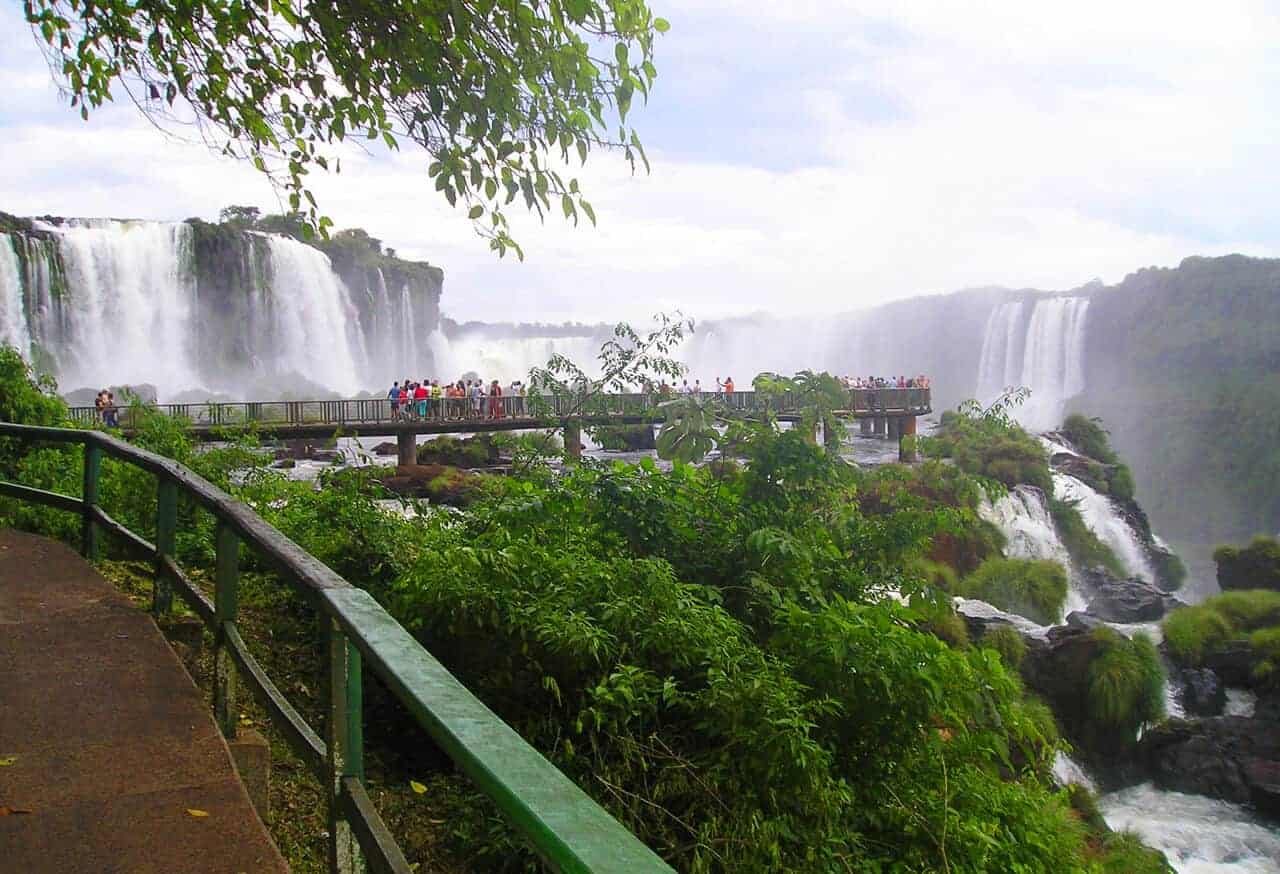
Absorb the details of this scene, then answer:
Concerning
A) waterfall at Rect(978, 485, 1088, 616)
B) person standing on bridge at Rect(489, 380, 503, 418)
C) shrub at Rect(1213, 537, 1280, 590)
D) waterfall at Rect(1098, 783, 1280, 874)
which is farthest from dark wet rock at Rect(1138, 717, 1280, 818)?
person standing on bridge at Rect(489, 380, 503, 418)

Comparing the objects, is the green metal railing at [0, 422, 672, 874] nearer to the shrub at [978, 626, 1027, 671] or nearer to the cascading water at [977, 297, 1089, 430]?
the shrub at [978, 626, 1027, 671]

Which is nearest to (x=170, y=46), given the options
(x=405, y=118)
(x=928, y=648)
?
(x=405, y=118)

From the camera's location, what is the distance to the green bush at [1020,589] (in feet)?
52.4

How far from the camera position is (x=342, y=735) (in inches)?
74.8

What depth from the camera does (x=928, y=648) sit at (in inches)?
178

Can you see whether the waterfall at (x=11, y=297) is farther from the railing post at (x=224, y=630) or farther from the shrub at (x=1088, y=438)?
the railing post at (x=224, y=630)

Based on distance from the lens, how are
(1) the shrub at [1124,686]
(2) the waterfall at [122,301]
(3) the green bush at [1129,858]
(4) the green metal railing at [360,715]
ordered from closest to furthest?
(4) the green metal railing at [360,715], (3) the green bush at [1129,858], (1) the shrub at [1124,686], (2) the waterfall at [122,301]

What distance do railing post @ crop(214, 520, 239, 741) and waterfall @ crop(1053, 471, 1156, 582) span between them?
21.5m

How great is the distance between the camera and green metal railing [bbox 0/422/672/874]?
0.96 metres

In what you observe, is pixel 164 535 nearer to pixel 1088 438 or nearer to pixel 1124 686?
pixel 1124 686

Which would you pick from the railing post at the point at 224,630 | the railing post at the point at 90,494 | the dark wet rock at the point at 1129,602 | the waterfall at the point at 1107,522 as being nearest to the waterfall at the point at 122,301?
the waterfall at the point at 1107,522

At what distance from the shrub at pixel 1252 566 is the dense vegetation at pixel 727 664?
15.5 metres

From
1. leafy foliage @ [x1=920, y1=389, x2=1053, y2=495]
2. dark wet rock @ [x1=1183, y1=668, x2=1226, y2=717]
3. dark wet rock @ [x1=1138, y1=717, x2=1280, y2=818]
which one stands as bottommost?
dark wet rock @ [x1=1138, y1=717, x2=1280, y2=818]

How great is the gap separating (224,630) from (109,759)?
465 mm
